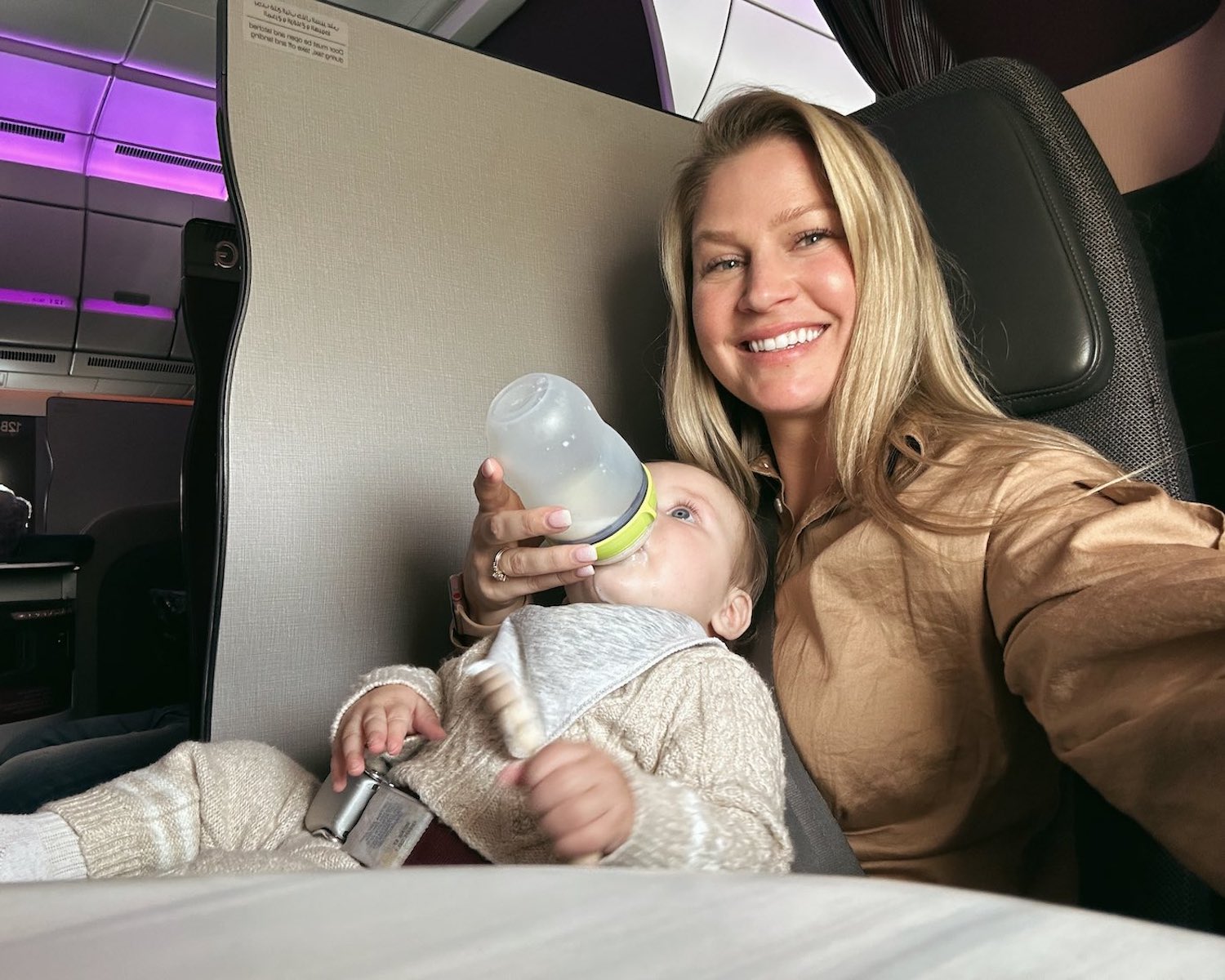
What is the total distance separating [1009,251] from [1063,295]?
0.10 metres

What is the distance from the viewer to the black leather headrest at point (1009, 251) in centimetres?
103

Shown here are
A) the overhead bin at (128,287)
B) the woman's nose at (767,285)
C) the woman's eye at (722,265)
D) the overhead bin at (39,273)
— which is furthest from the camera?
the overhead bin at (128,287)

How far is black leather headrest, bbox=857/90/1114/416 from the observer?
1.03 m

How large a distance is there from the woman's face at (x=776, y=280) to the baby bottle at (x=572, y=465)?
0.29 m

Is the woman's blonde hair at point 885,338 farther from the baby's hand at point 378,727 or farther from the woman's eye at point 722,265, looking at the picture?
the baby's hand at point 378,727

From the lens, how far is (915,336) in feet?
3.81

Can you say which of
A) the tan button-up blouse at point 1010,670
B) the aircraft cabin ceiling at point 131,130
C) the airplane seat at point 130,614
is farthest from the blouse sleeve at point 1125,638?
the aircraft cabin ceiling at point 131,130

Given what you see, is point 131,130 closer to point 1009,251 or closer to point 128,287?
point 128,287

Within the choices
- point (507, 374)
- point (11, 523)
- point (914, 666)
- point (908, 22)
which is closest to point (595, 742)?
point (914, 666)

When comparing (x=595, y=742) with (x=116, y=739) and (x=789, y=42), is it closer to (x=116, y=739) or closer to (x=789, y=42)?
(x=116, y=739)

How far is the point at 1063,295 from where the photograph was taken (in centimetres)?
104

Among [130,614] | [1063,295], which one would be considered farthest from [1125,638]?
[130,614]

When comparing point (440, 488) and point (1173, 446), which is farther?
point (440, 488)

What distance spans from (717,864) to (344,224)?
1.02 metres
